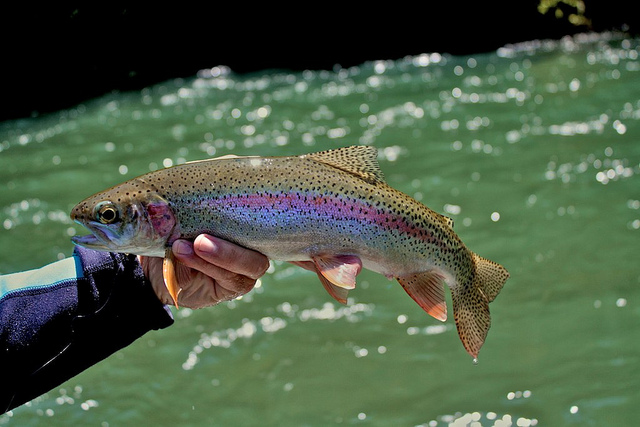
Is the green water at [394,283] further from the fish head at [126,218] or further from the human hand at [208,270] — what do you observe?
the fish head at [126,218]

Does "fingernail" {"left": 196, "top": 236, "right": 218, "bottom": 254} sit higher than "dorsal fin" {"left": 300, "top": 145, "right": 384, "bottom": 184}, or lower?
lower

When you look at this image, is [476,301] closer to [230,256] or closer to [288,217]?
[288,217]

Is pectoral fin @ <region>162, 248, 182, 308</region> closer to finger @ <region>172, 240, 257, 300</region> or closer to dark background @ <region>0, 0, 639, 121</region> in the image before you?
finger @ <region>172, 240, 257, 300</region>

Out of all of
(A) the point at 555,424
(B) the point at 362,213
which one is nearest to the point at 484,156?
(A) the point at 555,424

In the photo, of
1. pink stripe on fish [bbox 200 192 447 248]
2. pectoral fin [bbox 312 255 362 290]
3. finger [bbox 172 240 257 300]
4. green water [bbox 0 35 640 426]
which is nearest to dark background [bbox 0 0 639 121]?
green water [bbox 0 35 640 426]

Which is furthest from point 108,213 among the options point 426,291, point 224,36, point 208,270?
point 224,36

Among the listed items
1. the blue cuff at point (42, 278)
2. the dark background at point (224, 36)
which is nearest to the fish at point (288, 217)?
the blue cuff at point (42, 278)
